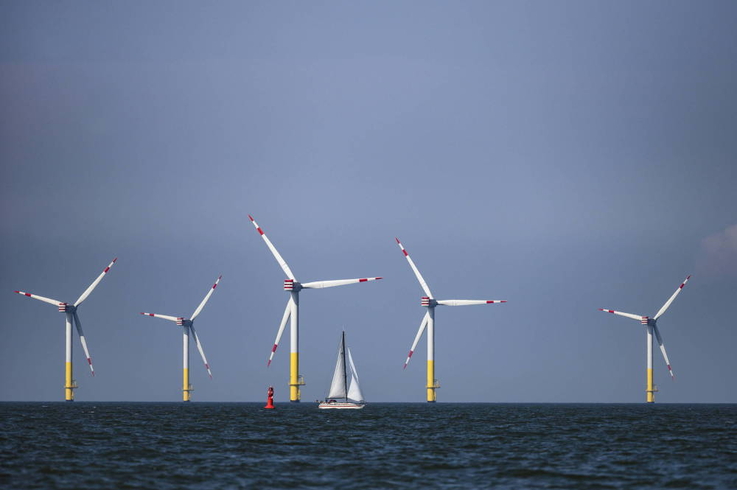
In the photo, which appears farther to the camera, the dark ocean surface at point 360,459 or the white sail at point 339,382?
the white sail at point 339,382

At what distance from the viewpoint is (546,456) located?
3036 inches

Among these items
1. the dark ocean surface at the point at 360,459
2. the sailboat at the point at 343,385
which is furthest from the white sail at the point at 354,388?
the dark ocean surface at the point at 360,459

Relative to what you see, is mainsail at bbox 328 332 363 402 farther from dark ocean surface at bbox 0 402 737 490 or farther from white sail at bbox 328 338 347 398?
dark ocean surface at bbox 0 402 737 490

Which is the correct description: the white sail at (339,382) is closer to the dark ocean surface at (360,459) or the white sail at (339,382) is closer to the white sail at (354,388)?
the white sail at (354,388)

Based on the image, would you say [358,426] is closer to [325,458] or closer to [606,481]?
[325,458]

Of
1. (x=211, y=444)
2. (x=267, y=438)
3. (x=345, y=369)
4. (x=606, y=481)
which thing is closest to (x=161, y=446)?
(x=211, y=444)

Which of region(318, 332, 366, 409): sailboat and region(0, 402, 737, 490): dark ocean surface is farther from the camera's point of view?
region(318, 332, 366, 409): sailboat

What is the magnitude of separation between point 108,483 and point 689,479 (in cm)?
3269

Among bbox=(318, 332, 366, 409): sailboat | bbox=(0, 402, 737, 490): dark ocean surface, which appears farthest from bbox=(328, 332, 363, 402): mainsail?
bbox=(0, 402, 737, 490): dark ocean surface

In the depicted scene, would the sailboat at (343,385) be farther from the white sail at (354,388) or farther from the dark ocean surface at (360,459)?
the dark ocean surface at (360,459)

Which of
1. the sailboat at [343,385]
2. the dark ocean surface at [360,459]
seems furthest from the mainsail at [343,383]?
the dark ocean surface at [360,459]

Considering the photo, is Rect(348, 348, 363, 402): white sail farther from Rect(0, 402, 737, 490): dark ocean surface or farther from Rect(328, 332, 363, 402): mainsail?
Rect(0, 402, 737, 490): dark ocean surface

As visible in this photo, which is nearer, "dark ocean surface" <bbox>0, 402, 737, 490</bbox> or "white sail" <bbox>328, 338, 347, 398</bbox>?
"dark ocean surface" <bbox>0, 402, 737, 490</bbox>

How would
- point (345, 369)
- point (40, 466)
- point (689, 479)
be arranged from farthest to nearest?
point (345, 369), point (40, 466), point (689, 479)
